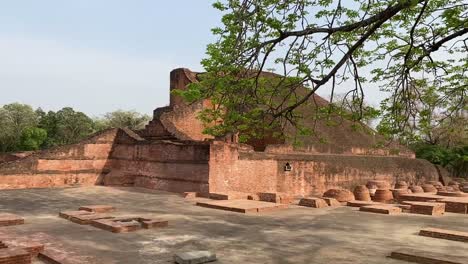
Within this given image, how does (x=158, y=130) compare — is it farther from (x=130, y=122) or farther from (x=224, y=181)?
(x=130, y=122)

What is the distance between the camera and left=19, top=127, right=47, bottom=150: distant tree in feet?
125

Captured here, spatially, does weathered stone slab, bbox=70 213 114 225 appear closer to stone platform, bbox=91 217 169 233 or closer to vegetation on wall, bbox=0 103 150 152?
stone platform, bbox=91 217 169 233

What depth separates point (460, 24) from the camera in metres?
5.57

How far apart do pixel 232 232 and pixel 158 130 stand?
11.0 m

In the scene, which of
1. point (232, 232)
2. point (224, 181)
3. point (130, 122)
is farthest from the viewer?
point (130, 122)

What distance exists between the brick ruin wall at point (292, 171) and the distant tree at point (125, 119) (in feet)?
105

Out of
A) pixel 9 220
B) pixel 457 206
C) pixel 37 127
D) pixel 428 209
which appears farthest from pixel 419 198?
pixel 37 127

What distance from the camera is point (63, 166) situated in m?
17.1

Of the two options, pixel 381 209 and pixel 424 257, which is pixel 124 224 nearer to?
pixel 424 257

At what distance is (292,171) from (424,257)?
11.8 m

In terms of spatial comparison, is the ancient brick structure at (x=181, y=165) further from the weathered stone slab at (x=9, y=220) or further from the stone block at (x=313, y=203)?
the weathered stone slab at (x=9, y=220)

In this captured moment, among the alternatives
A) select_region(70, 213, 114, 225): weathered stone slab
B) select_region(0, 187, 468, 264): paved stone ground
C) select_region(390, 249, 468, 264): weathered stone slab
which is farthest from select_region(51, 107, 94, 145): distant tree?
select_region(390, 249, 468, 264): weathered stone slab

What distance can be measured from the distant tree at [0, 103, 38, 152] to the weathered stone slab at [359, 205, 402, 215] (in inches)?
1434

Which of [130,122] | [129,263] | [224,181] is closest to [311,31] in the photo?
[129,263]
